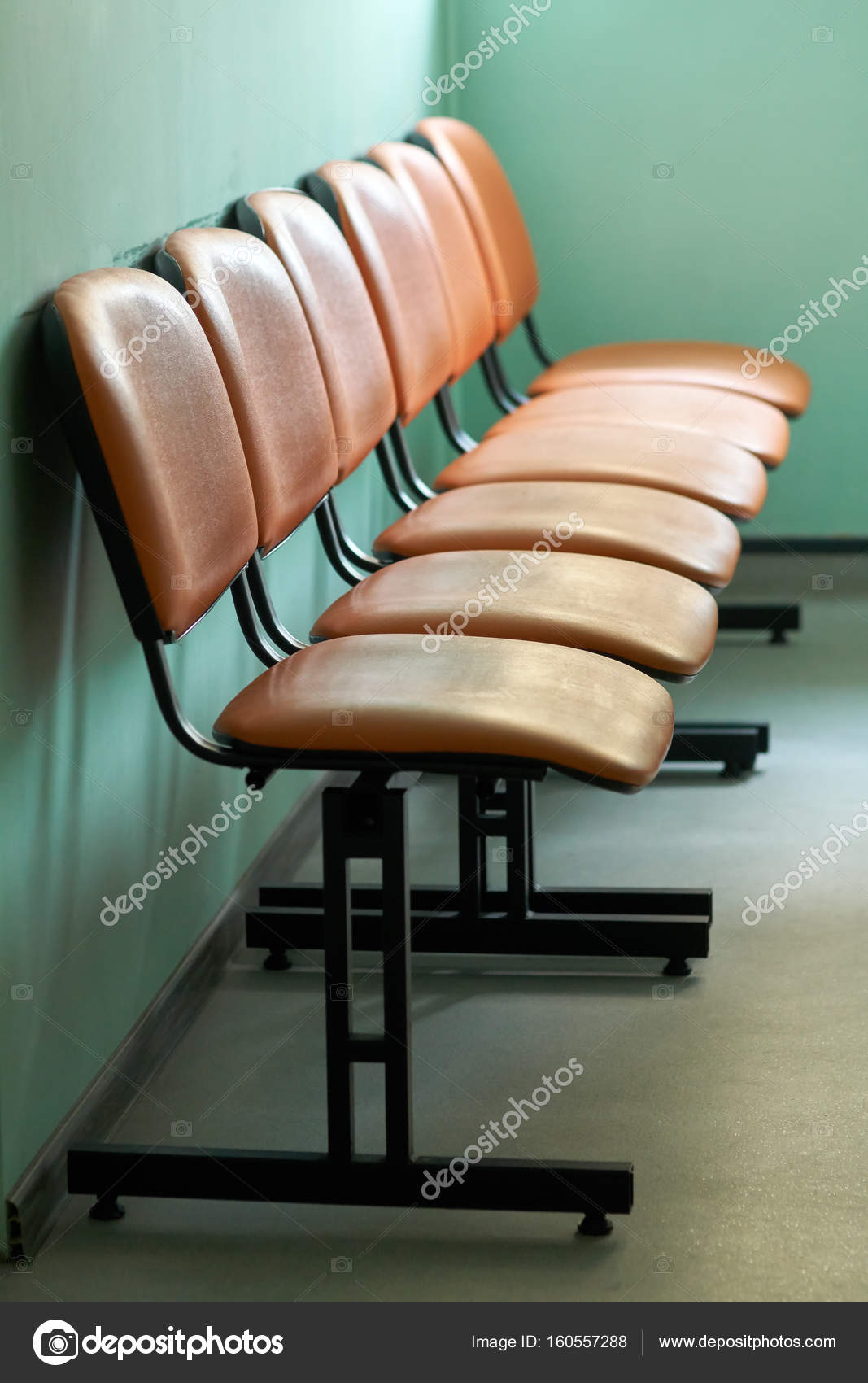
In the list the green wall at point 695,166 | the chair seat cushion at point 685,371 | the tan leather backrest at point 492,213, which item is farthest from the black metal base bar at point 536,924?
the green wall at point 695,166

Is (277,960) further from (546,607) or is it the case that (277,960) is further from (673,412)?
(673,412)

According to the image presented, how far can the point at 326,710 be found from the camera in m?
1.63

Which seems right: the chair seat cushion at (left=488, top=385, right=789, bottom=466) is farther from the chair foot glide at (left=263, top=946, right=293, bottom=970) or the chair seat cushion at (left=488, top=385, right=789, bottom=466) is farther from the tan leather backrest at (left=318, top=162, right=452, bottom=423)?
the chair foot glide at (left=263, top=946, right=293, bottom=970)

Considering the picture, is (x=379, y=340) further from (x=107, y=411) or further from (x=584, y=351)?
(x=584, y=351)

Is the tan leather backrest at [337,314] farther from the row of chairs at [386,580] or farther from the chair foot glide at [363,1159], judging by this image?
the chair foot glide at [363,1159]

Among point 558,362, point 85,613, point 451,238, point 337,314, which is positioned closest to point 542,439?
point 451,238

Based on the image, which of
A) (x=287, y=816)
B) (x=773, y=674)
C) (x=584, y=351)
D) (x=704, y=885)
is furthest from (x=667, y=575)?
(x=584, y=351)

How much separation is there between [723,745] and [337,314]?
3.77 ft

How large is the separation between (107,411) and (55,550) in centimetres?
20

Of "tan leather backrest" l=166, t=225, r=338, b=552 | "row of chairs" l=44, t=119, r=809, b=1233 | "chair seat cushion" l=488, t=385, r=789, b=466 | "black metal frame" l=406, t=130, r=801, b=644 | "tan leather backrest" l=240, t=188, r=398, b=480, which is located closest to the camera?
"row of chairs" l=44, t=119, r=809, b=1233

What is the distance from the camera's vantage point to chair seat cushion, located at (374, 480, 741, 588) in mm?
2291

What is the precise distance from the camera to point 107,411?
60.4 inches

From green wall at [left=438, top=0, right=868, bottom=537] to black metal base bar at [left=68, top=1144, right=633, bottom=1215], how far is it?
2.95 metres
